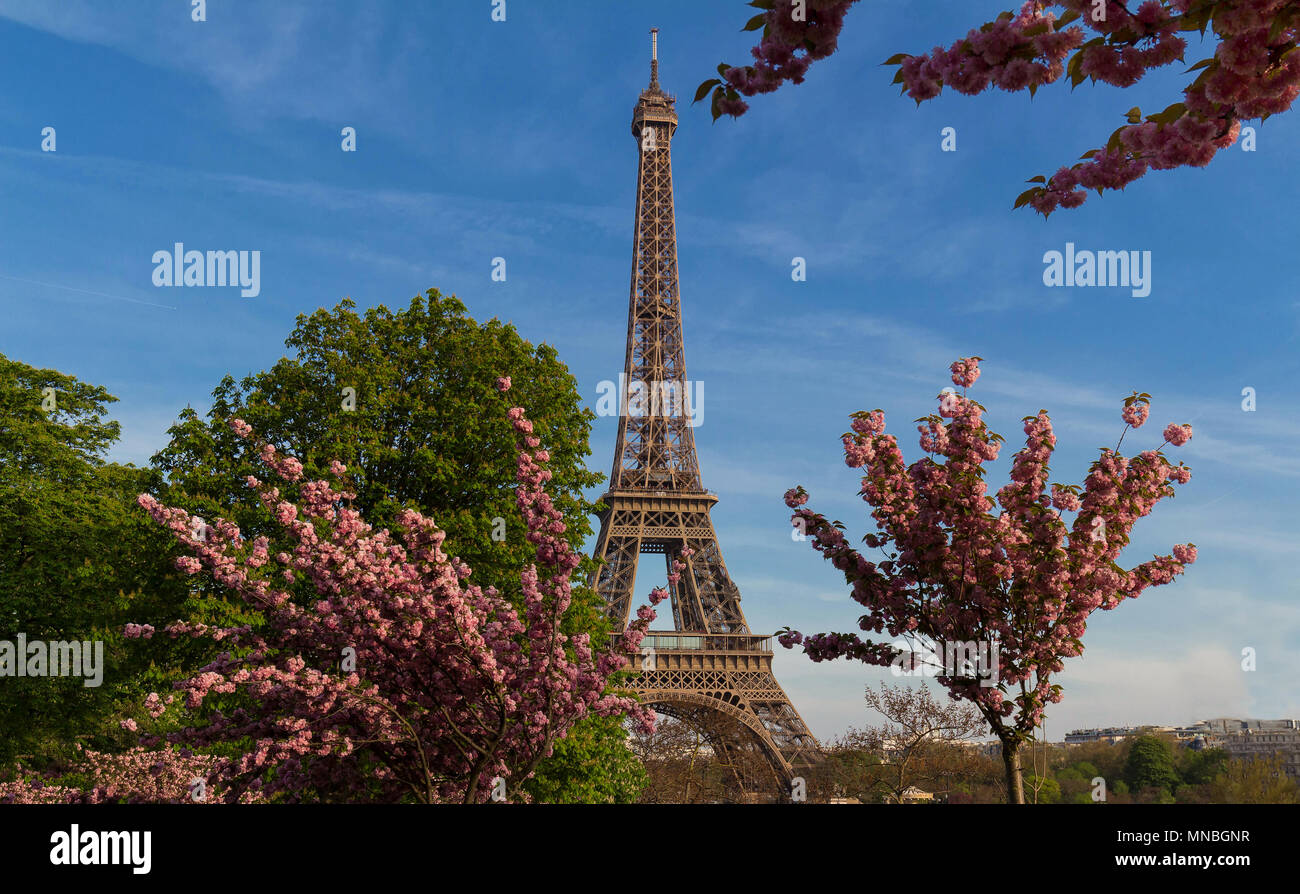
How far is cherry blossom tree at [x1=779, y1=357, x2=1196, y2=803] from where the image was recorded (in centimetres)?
1288

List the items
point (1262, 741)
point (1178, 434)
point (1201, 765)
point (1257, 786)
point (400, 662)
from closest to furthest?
point (400, 662)
point (1178, 434)
point (1257, 786)
point (1201, 765)
point (1262, 741)

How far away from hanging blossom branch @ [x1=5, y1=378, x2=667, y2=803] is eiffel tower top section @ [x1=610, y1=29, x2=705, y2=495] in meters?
37.6

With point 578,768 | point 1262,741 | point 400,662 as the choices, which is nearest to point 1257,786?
point 578,768

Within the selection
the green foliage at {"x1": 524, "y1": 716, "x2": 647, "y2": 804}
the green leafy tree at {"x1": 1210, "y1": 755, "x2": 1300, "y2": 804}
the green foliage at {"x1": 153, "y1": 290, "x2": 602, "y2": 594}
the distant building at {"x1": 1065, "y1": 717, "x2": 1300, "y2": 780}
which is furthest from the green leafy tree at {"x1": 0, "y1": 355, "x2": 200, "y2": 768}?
the distant building at {"x1": 1065, "y1": 717, "x2": 1300, "y2": 780}

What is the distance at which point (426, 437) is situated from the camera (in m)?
22.2

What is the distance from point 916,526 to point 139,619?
16.1 m

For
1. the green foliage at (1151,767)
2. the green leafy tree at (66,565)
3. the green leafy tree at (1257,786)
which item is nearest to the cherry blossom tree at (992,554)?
the green leafy tree at (66,565)

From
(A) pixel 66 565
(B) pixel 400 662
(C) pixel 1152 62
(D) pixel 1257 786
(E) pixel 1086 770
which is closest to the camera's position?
(C) pixel 1152 62

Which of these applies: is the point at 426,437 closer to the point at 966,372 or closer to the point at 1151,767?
the point at 966,372

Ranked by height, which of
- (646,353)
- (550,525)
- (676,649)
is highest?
(646,353)

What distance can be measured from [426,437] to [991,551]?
1336cm
